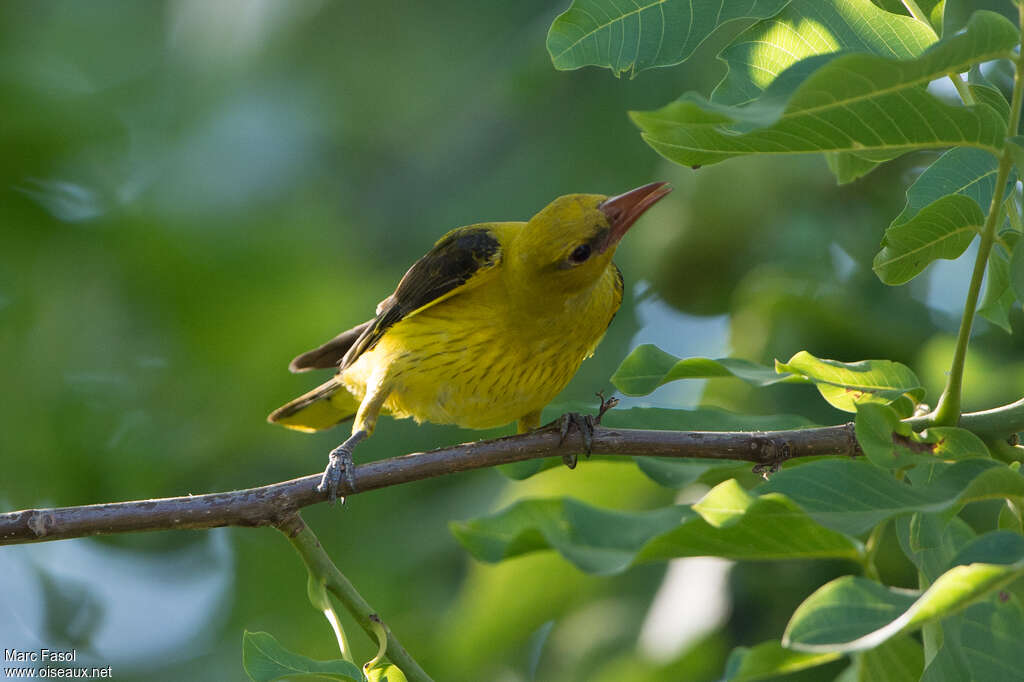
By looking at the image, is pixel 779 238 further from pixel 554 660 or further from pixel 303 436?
pixel 303 436

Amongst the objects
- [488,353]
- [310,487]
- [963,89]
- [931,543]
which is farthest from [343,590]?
[963,89]

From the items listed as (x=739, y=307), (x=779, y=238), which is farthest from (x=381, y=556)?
(x=779, y=238)

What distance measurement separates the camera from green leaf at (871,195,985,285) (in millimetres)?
1789

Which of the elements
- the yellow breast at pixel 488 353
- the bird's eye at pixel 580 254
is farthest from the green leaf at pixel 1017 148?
the yellow breast at pixel 488 353

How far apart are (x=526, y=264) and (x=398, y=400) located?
703 mm

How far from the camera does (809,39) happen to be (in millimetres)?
2006

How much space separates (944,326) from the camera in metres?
3.44

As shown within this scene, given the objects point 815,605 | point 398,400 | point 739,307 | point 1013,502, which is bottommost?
point 398,400

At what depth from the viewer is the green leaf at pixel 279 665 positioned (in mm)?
1779

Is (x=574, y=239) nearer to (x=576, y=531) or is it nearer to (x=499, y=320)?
(x=499, y=320)

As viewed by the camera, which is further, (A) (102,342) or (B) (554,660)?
(A) (102,342)

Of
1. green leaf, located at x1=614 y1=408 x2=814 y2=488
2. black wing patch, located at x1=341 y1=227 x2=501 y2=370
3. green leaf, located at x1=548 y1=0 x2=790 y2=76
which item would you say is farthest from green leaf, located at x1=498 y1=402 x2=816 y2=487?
black wing patch, located at x1=341 y1=227 x2=501 y2=370

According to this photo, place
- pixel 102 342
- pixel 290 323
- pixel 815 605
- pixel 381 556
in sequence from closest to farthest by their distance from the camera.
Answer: pixel 815 605 < pixel 381 556 < pixel 290 323 < pixel 102 342

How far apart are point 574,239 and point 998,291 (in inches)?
57.9
